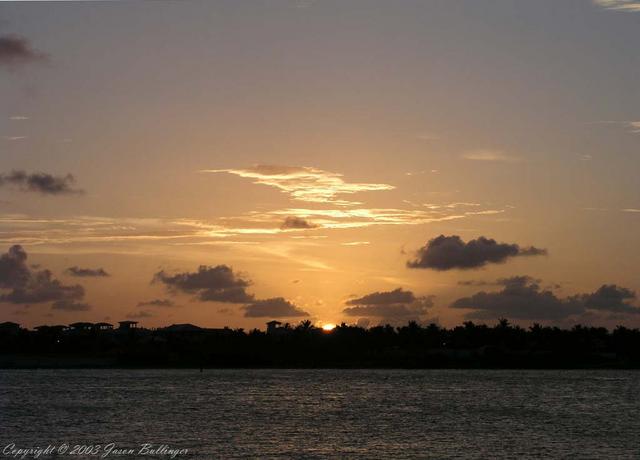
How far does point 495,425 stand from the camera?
95812 mm

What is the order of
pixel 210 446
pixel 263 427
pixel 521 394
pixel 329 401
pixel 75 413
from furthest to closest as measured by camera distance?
pixel 521 394 < pixel 329 401 < pixel 75 413 < pixel 263 427 < pixel 210 446

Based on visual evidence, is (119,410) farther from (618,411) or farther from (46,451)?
(618,411)

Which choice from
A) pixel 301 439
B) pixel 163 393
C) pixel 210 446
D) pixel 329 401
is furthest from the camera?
pixel 163 393

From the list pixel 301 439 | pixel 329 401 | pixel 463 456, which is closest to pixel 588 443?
pixel 463 456

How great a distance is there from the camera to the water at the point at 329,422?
7550 centimetres

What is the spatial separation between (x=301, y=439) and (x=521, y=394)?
8460 cm

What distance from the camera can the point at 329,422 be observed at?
9638cm

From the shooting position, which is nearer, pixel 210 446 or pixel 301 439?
pixel 210 446

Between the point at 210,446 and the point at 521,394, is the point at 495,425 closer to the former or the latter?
the point at 210,446

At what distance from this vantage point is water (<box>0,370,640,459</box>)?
75500mm

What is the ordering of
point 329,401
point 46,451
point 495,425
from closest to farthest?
point 46,451 → point 495,425 → point 329,401

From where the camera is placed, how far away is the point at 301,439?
264 ft

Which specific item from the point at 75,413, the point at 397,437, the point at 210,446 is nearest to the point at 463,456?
the point at 397,437

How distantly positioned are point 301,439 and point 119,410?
120ft
